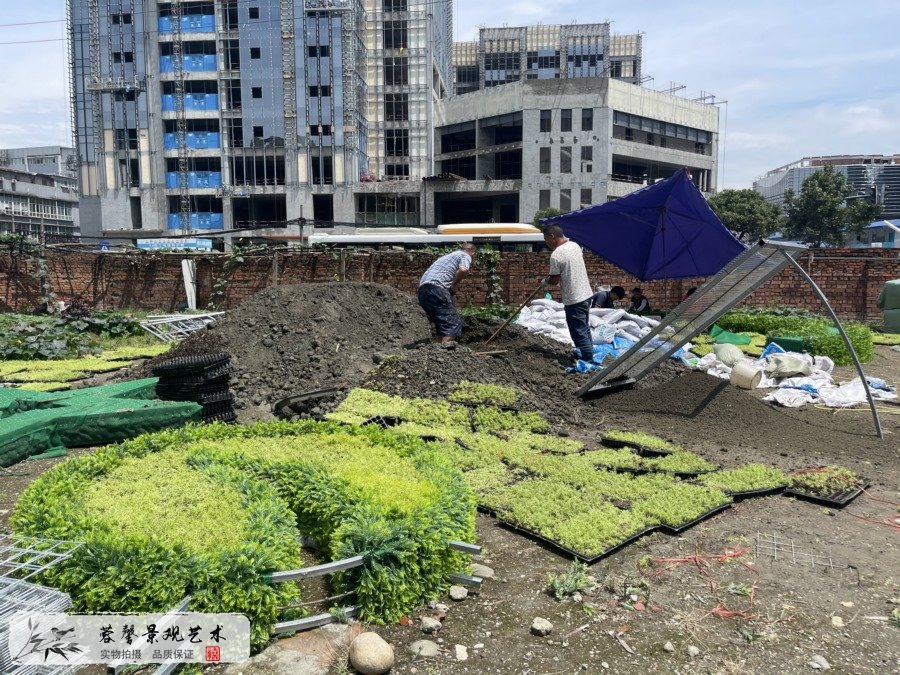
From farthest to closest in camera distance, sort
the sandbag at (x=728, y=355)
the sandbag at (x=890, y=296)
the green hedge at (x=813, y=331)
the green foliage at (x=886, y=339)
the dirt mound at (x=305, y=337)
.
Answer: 1. the sandbag at (x=890, y=296)
2. the green foliage at (x=886, y=339)
3. the green hedge at (x=813, y=331)
4. the sandbag at (x=728, y=355)
5. the dirt mound at (x=305, y=337)

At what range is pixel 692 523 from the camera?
14.0 feet

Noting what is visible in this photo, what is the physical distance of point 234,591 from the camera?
9.34 ft

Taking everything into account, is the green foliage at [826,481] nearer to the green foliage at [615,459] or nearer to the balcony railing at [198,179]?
the green foliage at [615,459]

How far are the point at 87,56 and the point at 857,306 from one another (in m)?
49.1

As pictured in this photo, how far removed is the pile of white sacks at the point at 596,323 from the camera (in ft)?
37.6

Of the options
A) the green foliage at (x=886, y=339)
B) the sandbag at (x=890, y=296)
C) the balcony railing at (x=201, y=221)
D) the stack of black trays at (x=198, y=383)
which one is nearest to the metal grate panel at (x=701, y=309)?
the stack of black trays at (x=198, y=383)

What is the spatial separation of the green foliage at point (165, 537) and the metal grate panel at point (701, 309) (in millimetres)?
4803

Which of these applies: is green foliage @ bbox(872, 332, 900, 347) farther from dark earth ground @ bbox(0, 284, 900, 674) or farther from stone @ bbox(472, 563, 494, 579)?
stone @ bbox(472, 563, 494, 579)

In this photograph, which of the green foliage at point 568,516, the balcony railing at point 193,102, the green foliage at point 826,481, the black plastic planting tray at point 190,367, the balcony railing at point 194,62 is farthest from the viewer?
the balcony railing at point 193,102

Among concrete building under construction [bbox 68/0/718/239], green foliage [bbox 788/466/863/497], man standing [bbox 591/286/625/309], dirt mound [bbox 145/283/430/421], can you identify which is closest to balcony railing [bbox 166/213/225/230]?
concrete building under construction [bbox 68/0/718/239]

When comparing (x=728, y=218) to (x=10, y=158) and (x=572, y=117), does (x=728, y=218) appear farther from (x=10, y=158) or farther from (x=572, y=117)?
(x=10, y=158)

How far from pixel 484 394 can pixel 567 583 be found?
3.88m

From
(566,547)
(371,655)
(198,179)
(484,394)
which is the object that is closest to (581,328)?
(484,394)

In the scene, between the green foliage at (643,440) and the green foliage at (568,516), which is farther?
the green foliage at (643,440)
